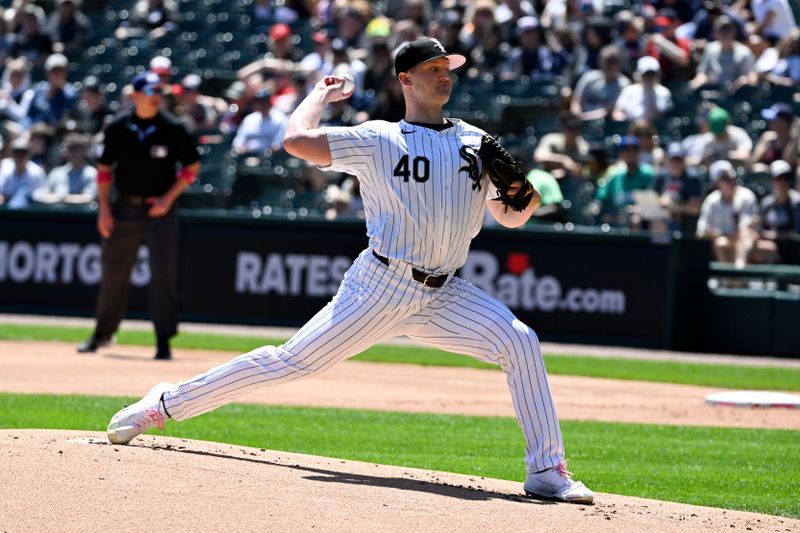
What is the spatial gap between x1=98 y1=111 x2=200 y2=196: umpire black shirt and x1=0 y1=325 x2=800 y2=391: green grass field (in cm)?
213

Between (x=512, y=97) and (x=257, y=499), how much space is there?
14006mm

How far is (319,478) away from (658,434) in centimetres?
393

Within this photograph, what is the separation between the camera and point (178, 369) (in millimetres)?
11781

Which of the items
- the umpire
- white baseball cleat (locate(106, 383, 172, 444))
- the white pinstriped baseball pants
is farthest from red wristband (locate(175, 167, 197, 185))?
the white pinstriped baseball pants

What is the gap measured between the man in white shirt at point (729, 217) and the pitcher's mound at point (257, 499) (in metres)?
9.54

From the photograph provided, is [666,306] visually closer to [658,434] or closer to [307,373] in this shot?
Result: [658,434]

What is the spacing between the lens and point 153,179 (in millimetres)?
12555

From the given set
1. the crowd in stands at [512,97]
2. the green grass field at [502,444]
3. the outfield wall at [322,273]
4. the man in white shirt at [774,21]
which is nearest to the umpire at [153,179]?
the green grass field at [502,444]

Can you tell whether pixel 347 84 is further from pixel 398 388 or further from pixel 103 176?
pixel 103 176

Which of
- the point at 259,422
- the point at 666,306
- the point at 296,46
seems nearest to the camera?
the point at 259,422

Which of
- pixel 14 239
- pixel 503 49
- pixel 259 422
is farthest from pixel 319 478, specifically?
pixel 503 49

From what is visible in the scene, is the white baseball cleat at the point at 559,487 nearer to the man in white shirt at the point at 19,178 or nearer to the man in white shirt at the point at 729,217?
the man in white shirt at the point at 729,217

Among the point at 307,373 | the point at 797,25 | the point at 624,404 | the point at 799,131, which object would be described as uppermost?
the point at 797,25

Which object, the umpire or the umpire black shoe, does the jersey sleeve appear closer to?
the umpire
